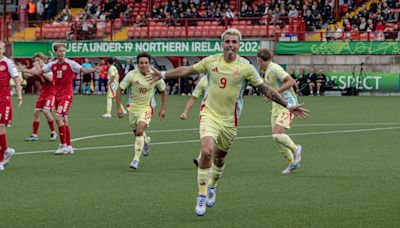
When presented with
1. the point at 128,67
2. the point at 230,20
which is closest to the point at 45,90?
the point at 230,20

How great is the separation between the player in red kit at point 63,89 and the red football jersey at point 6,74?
305 centimetres

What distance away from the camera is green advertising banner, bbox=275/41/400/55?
4931 cm

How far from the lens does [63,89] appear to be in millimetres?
20422

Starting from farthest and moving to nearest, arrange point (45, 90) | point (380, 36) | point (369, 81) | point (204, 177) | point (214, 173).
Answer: point (369, 81) → point (380, 36) → point (45, 90) → point (214, 173) → point (204, 177)

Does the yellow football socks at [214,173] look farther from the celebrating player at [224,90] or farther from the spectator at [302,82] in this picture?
the spectator at [302,82]

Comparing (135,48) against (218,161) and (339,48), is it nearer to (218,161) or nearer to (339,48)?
(339,48)

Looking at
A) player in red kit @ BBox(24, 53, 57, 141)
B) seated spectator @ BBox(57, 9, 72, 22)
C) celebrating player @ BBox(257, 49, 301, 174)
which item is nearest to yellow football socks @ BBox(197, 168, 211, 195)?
celebrating player @ BBox(257, 49, 301, 174)

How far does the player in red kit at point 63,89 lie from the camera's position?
20016 mm

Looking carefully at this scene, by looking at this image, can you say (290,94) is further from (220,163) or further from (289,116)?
(220,163)

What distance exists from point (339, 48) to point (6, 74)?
3492 centimetres

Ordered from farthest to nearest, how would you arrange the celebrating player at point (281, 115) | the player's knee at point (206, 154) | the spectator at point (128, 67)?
the spectator at point (128, 67) → the celebrating player at point (281, 115) → the player's knee at point (206, 154)

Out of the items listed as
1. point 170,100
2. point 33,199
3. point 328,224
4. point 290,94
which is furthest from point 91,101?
point 328,224

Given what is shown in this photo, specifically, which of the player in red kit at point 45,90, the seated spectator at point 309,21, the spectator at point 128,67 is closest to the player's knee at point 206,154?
the player in red kit at point 45,90

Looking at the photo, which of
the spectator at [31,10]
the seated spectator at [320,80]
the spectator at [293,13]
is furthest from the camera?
the spectator at [31,10]
